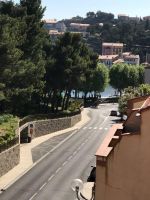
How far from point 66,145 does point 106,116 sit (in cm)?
3589

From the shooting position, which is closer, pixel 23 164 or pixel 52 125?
pixel 23 164

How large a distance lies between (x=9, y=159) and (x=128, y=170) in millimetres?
38359

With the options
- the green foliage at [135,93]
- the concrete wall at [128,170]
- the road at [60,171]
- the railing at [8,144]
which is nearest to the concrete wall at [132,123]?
the concrete wall at [128,170]

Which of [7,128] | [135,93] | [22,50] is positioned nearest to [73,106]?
[135,93]

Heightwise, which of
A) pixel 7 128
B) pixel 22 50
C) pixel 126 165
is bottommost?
pixel 7 128

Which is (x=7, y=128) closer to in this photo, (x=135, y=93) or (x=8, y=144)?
(x=8, y=144)

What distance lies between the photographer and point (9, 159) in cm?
4922

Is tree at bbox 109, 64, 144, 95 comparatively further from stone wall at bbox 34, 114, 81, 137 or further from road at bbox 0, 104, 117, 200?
road at bbox 0, 104, 117, 200

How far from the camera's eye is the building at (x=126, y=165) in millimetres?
11422

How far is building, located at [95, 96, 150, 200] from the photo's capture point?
1142 centimetres

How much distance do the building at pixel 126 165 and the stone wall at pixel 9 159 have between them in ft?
114

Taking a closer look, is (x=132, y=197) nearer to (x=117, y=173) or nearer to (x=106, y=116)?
(x=117, y=173)

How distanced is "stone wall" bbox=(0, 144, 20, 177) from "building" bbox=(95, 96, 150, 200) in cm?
3472

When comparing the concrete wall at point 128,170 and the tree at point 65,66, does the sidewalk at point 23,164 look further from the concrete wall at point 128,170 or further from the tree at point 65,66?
the concrete wall at point 128,170
